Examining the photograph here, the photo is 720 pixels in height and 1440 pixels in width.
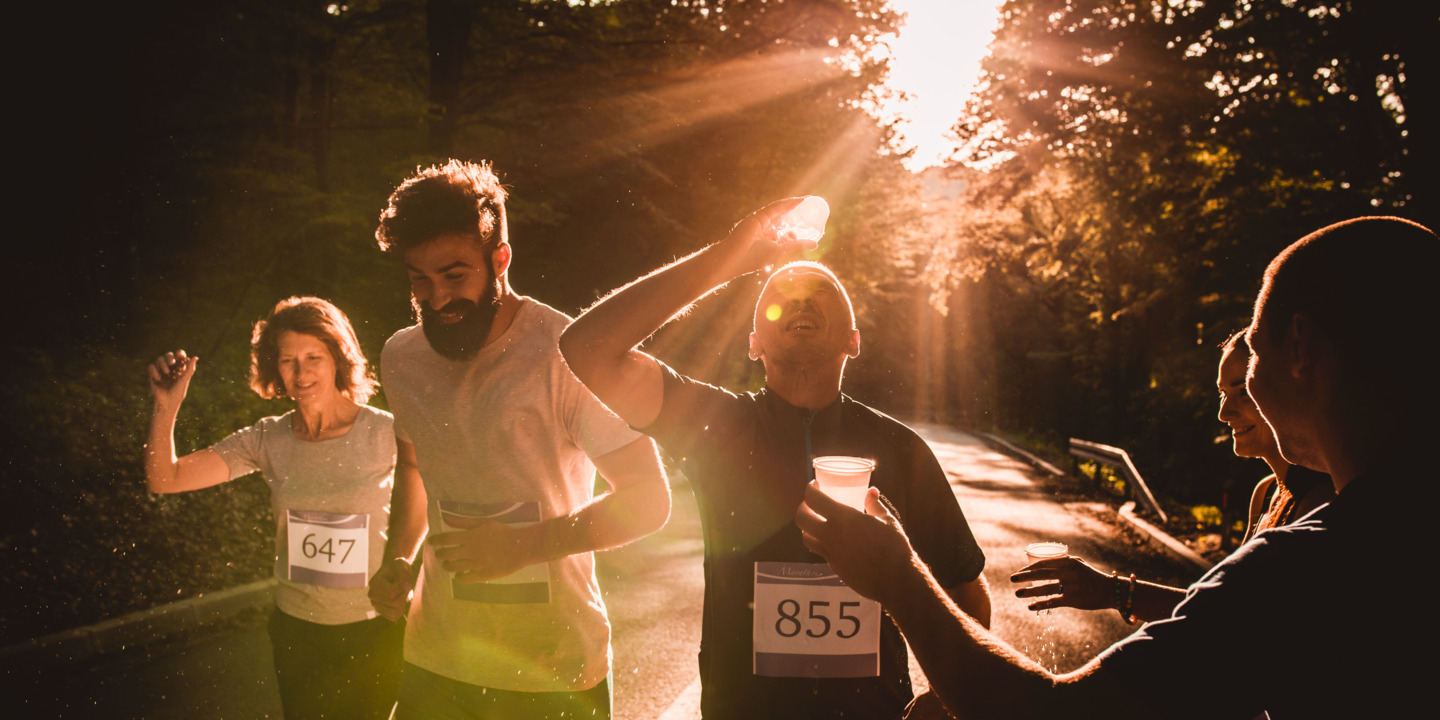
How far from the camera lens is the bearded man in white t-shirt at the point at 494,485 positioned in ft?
8.45

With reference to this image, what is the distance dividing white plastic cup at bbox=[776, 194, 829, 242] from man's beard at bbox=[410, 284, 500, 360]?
104cm

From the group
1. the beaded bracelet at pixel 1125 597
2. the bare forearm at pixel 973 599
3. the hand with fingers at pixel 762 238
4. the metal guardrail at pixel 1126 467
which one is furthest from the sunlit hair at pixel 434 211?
the metal guardrail at pixel 1126 467

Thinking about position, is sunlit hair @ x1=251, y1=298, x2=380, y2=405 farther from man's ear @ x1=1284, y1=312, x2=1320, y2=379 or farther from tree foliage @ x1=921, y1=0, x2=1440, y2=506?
tree foliage @ x1=921, y1=0, x2=1440, y2=506

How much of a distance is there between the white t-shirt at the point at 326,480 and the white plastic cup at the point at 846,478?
216 cm

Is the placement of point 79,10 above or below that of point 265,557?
above

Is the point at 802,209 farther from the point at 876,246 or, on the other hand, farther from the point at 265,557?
the point at 876,246

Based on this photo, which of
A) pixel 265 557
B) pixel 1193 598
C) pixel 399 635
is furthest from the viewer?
pixel 265 557

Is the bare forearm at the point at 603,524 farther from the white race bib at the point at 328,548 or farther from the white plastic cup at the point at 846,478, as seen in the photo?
the white race bib at the point at 328,548

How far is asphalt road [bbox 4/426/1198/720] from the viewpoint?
5.50m

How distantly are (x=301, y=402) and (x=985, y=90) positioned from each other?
16.2 meters

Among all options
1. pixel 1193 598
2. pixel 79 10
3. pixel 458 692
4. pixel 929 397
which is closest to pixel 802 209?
pixel 1193 598

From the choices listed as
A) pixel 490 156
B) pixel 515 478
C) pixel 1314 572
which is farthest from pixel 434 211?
pixel 490 156

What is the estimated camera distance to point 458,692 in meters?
2.64

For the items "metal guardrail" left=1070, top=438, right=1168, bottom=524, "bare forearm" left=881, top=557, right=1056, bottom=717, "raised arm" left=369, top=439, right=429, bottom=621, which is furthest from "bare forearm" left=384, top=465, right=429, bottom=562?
"metal guardrail" left=1070, top=438, right=1168, bottom=524
